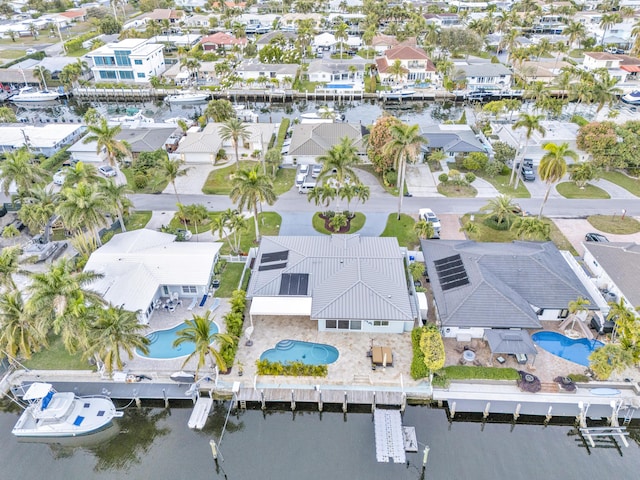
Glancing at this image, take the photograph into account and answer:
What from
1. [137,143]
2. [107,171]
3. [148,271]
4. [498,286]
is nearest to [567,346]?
[498,286]

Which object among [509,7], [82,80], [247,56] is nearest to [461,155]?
[247,56]

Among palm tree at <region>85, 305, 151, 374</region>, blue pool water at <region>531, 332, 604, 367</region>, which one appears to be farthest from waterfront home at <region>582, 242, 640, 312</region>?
palm tree at <region>85, 305, 151, 374</region>

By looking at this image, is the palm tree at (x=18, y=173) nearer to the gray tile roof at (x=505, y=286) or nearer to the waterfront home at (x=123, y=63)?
the gray tile roof at (x=505, y=286)

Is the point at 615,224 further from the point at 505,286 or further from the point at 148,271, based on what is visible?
the point at 148,271

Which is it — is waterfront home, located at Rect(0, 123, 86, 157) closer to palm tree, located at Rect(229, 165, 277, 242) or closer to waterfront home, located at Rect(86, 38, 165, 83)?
waterfront home, located at Rect(86, 38, 165, 83)

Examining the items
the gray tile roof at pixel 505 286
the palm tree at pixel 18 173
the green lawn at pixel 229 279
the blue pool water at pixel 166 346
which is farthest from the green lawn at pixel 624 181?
the palm tree at pixel 18 173
